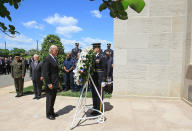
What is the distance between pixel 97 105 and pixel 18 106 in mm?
2811

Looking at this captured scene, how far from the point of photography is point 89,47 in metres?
4.02

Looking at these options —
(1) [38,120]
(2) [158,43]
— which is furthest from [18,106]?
(2) [158,43]

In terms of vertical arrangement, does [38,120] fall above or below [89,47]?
below

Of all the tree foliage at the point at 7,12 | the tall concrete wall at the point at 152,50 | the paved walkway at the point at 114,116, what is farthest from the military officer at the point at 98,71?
the tree foliage at the point at 7,12

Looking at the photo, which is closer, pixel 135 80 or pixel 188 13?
pixel 188 13

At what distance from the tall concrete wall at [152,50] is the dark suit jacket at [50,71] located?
2721mm

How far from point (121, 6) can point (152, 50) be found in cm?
514

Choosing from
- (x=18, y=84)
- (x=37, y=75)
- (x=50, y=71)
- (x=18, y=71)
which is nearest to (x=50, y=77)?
(x=50, y=71)

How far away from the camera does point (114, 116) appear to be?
423 centimetres

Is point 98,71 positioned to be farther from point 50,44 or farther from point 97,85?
point 50,44

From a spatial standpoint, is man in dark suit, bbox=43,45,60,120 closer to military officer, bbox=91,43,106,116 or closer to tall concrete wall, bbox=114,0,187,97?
military officer, bbox=91,43,106,116

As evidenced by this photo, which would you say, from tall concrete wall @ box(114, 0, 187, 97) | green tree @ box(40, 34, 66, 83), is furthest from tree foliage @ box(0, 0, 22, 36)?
green tree @ box(40, 34, 66, 83)

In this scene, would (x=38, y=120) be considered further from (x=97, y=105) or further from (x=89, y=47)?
(x=89, y=47)

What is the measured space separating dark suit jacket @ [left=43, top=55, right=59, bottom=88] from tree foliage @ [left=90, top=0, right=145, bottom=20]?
10.1 ft
